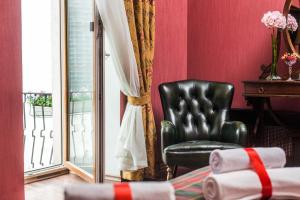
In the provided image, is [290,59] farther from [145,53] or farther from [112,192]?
[112,192]

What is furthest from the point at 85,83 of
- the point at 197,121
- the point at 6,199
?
the point at 6,199

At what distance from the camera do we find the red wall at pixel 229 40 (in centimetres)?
372

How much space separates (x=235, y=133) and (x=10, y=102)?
1.73m

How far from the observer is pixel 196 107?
3.39 m

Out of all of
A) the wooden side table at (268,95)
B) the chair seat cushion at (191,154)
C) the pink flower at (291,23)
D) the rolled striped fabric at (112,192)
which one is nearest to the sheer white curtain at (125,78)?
the chair seat cushion at (191,154)

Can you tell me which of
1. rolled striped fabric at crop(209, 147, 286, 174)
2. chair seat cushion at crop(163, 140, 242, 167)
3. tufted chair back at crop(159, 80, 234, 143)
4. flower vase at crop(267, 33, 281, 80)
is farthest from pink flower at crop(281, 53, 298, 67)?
rolled striped fabric at crop(209, 147, 286, 174)

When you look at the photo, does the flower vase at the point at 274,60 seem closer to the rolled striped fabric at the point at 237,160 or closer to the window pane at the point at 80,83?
the window pane at the point at 80,83

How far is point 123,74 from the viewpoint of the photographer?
3.11m

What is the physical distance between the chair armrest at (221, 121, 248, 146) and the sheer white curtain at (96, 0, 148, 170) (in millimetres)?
706

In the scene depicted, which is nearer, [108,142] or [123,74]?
[123,74]

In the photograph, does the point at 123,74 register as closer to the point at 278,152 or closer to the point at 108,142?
the point at 108,142

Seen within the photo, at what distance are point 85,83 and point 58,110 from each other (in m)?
0.60

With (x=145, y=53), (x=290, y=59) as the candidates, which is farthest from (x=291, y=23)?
(x=145, y=53)

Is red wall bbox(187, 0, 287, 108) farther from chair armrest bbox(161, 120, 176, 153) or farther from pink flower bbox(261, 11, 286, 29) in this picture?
chair armrest bbox(161, 120, 176, 153)
